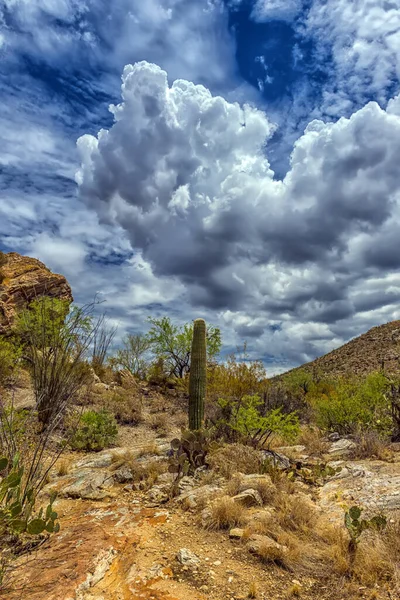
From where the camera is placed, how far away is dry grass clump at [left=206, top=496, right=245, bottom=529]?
16.5 ft

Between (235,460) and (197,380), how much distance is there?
2.75 metres

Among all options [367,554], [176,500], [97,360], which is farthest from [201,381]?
[97,360]

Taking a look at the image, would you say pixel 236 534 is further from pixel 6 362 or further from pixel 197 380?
pixel 6 362

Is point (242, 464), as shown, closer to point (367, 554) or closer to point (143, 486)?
point (143, 486)

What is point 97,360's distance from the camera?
68.2ft

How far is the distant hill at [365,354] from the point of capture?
29938 millimetres

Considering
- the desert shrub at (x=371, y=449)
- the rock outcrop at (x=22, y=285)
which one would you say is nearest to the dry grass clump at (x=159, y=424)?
the desert shrub at (x=371, y=449)

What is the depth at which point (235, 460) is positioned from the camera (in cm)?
727

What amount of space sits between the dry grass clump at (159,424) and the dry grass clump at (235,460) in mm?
5005

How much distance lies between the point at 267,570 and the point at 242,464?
299cm

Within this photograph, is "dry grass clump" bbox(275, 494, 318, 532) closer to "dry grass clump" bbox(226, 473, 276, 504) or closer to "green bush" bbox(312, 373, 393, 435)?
"dry grass clump" bbox(226, 473, 276, 504)

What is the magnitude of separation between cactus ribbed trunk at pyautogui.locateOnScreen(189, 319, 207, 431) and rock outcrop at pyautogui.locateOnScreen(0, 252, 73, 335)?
1200 cm

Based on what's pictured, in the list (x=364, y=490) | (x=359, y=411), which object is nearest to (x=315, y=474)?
(x=364, y=490)

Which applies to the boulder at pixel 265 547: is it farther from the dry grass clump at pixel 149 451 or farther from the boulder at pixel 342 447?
the dry grass clump at pixel 149 451
